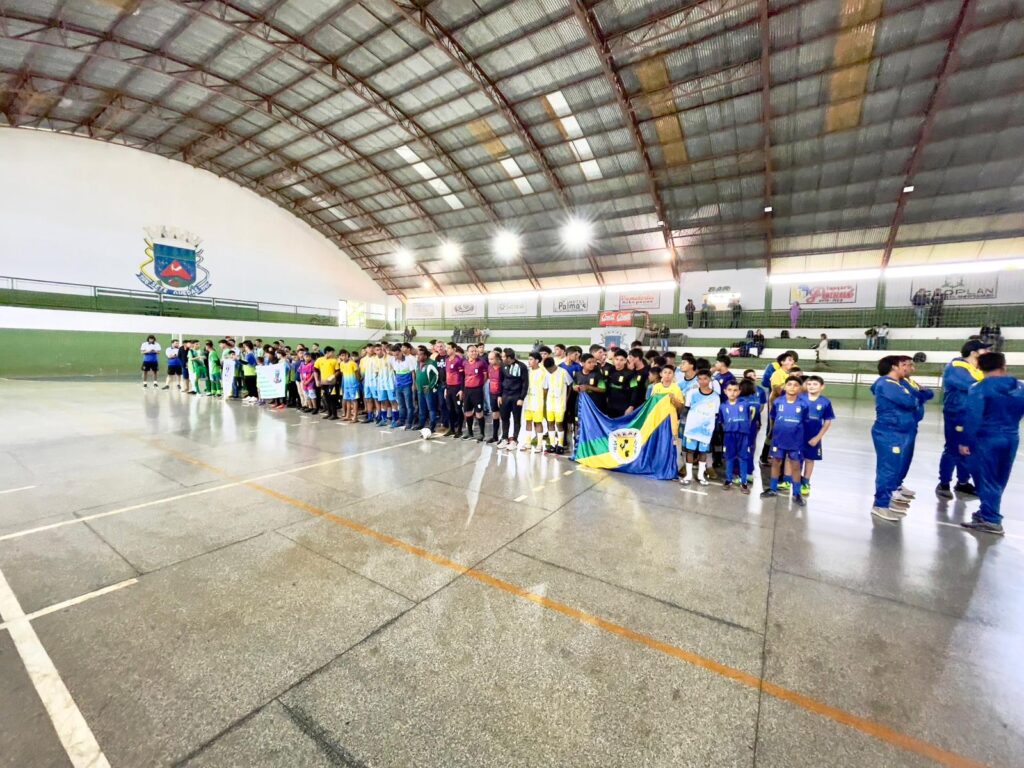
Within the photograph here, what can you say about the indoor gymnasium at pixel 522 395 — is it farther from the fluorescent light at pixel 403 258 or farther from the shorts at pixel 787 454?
the fluorescent light at pixel 403 258

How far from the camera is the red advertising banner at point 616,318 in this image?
2667 cm

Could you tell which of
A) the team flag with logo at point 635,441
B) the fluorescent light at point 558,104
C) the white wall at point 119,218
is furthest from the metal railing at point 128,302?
the team flag with logo at point 635,441

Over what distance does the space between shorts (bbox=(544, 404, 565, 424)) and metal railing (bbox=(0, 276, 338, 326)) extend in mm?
25072

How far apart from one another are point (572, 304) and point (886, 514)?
26919mm

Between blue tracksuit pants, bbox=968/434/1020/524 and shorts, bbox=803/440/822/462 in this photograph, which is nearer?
blue tracksuit pants, bbox=968/434/1020/524

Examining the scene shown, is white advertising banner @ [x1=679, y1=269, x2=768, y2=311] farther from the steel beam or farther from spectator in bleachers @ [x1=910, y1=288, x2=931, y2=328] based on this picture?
spectator in bleachers @ [x1=910, y1=288, x2=931, y2=328]

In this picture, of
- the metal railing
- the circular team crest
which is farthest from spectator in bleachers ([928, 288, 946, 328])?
the metal railing

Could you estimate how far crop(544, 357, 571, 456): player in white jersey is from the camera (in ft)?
23.7

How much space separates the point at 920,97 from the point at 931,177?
14.6ft

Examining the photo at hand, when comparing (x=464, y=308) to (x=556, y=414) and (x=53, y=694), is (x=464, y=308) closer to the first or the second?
(x=556, y=414)

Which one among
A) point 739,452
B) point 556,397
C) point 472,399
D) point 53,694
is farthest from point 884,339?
point 53,694

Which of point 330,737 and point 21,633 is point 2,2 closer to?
point 21,633

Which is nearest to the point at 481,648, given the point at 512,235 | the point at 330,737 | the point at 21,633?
the point at 330,737

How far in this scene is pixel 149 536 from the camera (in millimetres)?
3777
